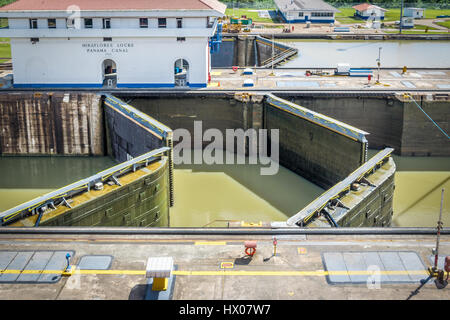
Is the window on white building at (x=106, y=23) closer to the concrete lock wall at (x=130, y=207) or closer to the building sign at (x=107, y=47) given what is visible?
the building sign at (x=107, y=47)

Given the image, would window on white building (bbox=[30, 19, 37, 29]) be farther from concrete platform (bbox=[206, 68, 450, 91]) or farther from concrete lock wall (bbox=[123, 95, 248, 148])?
concrete platform (bbox=[206, 68, 450, 91])

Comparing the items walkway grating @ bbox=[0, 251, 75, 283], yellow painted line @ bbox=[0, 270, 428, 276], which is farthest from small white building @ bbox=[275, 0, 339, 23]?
walkway grating @ bbox=[0, 251, 75, 283]

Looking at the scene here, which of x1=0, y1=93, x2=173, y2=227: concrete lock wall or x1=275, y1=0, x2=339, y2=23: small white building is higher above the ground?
x1=275, y1=0, x2=339, y2=23: small white building

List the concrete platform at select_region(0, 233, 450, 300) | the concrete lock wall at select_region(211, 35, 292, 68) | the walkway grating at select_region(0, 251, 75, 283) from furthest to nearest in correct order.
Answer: the concrete lock wall at select_region(211, 35, 292, 68) → the walkway grating at select_region(0, 251, 75, 283) → the concrete platform at select_region(0, 233, 450, 300)

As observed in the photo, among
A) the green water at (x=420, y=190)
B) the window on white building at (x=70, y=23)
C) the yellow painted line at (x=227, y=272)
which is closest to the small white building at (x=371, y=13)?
the green water at (x=420, y=190)

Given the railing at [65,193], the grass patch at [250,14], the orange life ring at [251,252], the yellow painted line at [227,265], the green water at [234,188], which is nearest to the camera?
the yellow painted line at [227,265]

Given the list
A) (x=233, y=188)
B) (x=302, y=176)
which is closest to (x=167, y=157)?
(x=233, y=188)

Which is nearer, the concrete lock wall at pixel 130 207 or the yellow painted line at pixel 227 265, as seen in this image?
the yellow painted line at pixel 227 265
